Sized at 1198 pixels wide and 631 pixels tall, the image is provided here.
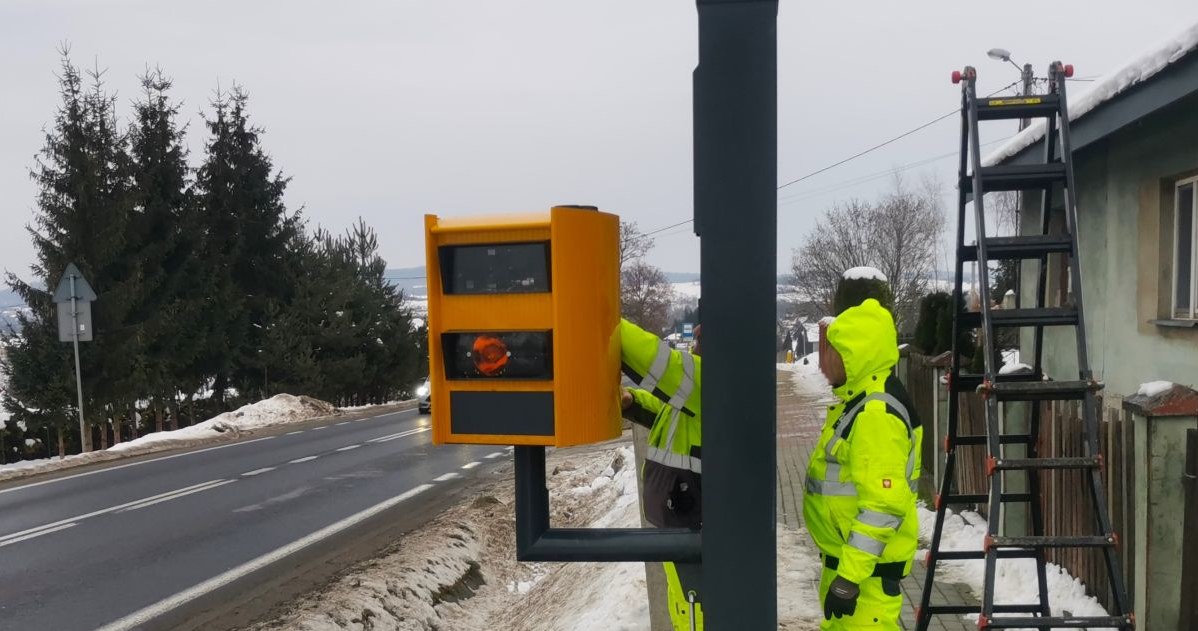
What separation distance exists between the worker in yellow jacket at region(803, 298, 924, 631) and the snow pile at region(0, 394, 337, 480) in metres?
13.9

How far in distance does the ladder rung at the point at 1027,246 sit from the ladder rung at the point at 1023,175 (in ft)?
0.90

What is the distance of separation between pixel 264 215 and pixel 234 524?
22701 mm

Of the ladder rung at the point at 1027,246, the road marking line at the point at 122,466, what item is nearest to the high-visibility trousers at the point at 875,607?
the ladder rung at the point at 1027,246

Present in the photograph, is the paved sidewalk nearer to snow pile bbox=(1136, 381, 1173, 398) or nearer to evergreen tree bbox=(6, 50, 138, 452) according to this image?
snow pile bbox=(1136, 381, 1173, 398)

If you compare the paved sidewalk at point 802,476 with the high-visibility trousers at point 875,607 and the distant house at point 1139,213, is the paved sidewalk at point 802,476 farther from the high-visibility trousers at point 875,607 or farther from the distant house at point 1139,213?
the high-visibility trousers at point 875,607

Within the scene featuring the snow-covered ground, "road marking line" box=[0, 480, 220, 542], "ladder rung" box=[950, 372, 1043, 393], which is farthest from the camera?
"road marking line" box=[0, 480, 220, 542]

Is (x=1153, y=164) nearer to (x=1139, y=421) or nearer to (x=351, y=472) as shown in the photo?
(x=1139, y=421)

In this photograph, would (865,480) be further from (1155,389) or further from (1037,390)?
(1155,389)

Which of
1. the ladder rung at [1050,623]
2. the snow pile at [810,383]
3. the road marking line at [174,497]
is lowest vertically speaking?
the snow pile at [810,383]

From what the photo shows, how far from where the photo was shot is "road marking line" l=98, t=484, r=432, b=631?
252 inches

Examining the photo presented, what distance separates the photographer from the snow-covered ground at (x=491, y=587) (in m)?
5.72

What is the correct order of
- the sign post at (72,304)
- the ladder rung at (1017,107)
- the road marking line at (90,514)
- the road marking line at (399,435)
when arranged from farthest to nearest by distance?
the road marking line at (399,435) < the sign post at (72,304) < the road marking line at (90,514) < the ladder rung at (1017,107)

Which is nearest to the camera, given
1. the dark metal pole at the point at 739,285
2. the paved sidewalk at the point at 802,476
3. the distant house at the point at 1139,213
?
the dark metal pole at the point at 739,285

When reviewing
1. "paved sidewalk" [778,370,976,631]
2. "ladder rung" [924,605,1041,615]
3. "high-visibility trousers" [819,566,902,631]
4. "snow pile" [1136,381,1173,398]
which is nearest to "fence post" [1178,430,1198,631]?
"snow pile" [1136,381,1173,398]
